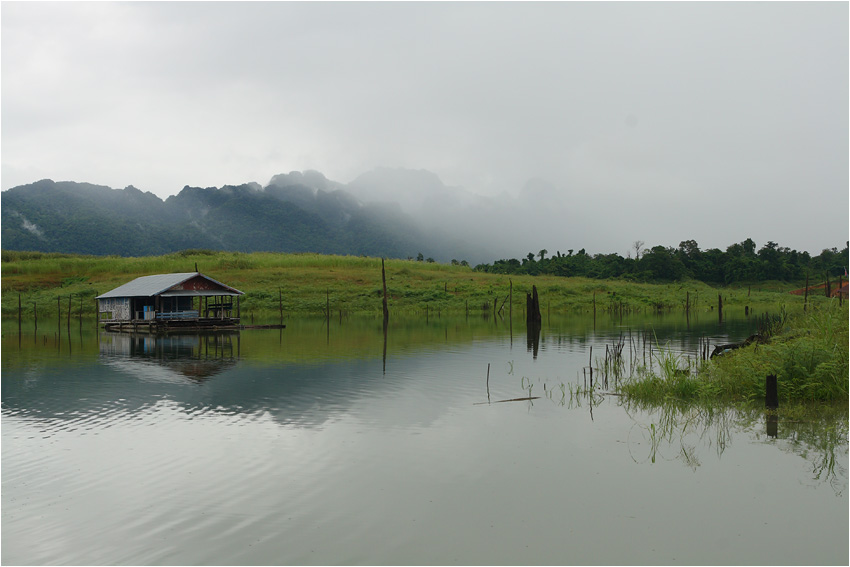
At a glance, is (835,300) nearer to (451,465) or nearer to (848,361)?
(848,361)

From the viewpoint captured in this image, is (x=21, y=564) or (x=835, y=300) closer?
(x=21, y=564)

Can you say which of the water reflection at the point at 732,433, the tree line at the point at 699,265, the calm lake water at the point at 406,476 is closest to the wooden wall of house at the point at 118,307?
the calm lake water at the point at 406,476

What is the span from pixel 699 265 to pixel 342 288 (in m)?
50.3

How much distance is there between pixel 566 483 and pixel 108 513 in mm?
5711

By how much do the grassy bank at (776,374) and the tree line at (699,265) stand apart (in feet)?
228

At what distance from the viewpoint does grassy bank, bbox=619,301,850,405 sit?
1300 centimetres

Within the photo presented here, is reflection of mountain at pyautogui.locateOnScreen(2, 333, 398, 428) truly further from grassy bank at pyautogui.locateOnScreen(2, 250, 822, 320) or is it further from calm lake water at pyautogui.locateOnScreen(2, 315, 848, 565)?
grassy bank at pyautogui.locateOnScreen(2, 250, 822, 320)

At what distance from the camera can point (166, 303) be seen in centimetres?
4512

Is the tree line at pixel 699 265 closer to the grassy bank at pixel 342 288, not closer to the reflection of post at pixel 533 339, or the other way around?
the grassy bank at pixel 342 288

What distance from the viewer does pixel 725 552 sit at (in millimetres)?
6879

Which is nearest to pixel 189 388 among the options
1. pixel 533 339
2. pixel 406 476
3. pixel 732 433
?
pixel 406 476

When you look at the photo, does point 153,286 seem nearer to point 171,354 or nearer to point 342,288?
point 171,354

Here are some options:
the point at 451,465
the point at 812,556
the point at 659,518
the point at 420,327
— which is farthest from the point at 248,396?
the point at 420,327

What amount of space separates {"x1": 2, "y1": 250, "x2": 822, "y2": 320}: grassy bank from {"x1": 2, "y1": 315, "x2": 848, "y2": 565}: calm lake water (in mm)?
37994
